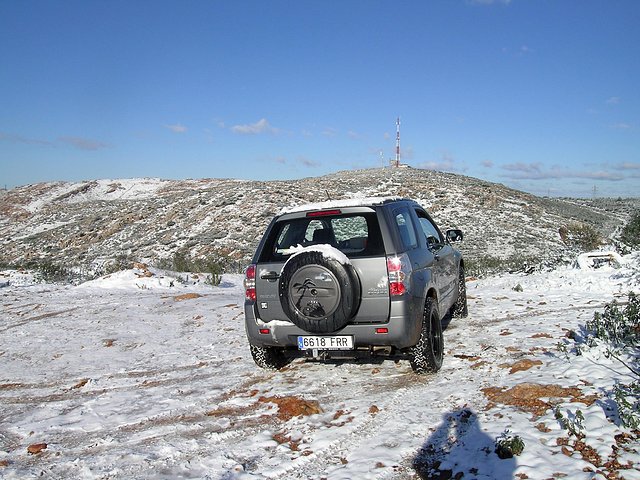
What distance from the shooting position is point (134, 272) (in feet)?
→ 46.8

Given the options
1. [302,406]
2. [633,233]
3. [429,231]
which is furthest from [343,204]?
[633,233]

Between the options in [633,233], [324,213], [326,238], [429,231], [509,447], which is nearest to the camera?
[509,447]

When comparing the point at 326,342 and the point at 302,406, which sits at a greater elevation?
the point at 326,342

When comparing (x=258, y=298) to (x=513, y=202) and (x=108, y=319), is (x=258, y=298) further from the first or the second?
(x=513, y=202)

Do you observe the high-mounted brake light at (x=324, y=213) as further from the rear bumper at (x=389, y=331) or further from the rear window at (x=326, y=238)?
the rear bumper at (x=389, y=331)

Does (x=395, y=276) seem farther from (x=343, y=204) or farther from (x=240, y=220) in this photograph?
(x=240, y=220)

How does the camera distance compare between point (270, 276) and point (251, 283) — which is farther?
point (251, 283)

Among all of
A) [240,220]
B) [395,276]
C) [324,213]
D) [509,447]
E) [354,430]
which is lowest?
[354,430]

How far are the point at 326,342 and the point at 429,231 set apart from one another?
2.91m

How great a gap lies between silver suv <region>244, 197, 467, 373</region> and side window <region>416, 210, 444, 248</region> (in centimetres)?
82

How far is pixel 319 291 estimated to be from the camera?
480 centimetres

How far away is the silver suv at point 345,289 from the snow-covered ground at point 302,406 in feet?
1.61

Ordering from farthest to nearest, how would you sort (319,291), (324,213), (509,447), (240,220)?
(240,220)
(324,213)
(319,291)
(509,447)

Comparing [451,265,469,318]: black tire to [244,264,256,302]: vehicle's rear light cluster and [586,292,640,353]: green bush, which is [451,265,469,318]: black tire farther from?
[244,264,256,302]: vehicle's rear light cluster
